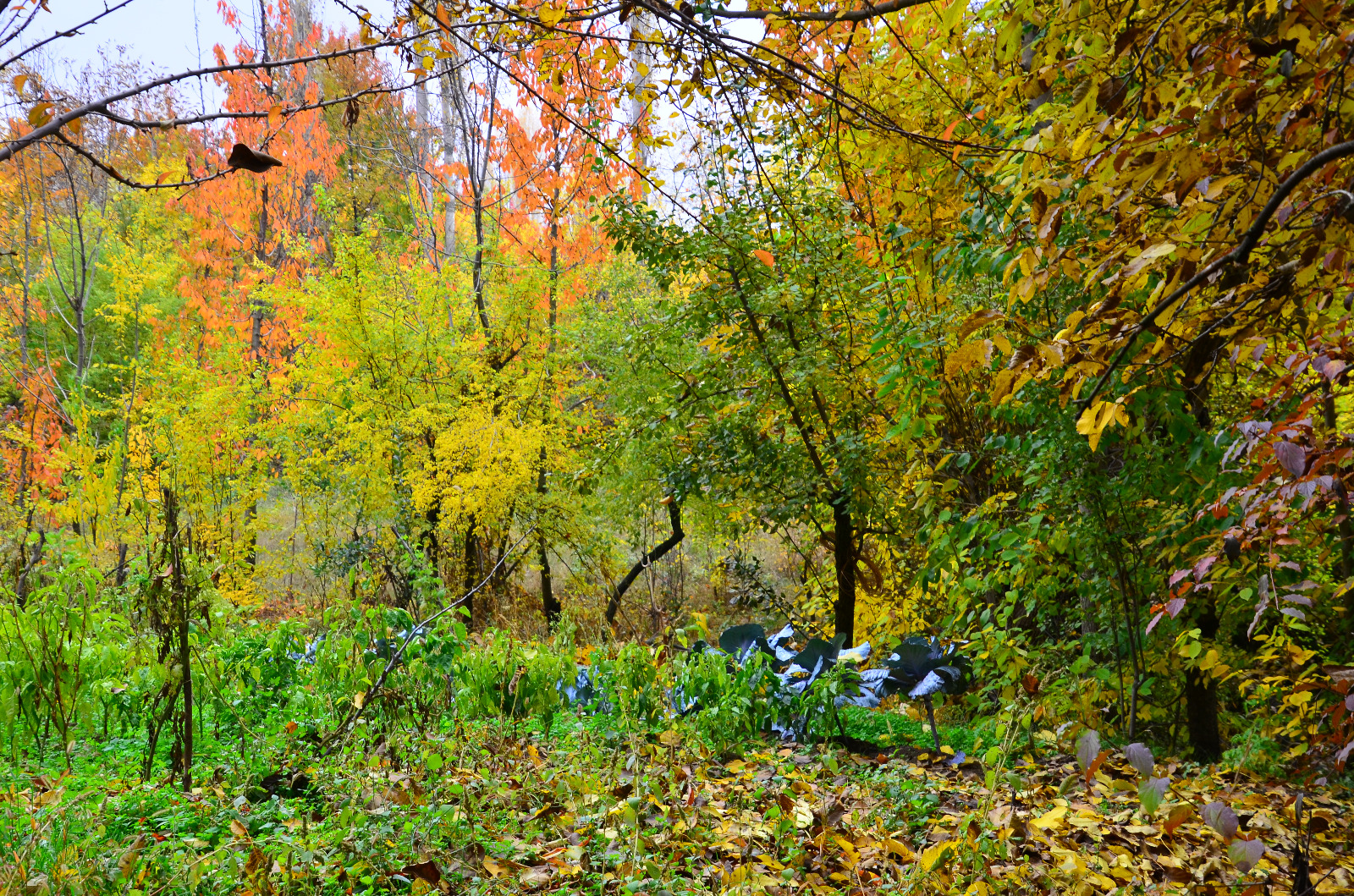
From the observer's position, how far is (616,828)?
2.24 metres

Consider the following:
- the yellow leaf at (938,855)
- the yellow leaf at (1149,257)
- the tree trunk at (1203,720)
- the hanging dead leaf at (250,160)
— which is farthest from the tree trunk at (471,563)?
the yellow leaf at (1149,257)

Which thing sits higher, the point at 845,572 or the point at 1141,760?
the point at 1141,760

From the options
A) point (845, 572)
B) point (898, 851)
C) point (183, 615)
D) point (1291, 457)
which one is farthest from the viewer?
point (845, 572)

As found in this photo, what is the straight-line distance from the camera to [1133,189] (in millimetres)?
1583

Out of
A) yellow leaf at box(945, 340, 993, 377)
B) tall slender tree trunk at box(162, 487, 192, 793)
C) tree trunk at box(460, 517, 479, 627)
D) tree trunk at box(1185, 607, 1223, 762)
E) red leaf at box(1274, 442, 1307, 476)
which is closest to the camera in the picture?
red leaf at box(1274, 442, 1307, 476)

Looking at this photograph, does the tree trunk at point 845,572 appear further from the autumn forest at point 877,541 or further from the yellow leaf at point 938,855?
the yellow leaf at point 938,855

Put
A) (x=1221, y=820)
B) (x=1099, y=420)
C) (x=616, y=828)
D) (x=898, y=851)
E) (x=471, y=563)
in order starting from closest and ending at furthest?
(x=1221, y=820), (x=1099, y=420), (x=898, y=851), (x=616, y=828), (x=471, y=563)

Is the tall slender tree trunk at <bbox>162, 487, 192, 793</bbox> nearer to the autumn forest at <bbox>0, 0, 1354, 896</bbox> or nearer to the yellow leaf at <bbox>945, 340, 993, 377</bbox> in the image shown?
the autumn forest at <bbox>0, 0, 1354, 896</bbox>

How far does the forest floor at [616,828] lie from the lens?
1.92 m

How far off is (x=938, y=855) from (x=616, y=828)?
2.87 ft

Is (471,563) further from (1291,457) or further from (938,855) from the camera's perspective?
(1291,457)

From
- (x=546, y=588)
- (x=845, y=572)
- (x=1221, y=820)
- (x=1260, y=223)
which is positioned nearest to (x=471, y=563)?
(x=546, y=588)

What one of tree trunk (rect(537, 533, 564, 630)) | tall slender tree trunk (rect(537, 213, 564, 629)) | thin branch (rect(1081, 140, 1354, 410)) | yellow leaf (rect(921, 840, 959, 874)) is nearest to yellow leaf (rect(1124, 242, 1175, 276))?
thin branch (rect(1081, 140, 1354, 410))

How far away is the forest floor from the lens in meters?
1.92
